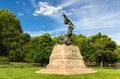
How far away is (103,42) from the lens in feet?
249

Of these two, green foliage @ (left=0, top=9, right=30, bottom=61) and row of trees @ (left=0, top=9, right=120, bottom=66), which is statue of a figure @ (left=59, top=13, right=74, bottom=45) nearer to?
row of trees @ (left=0, top=9, right=120, bottom=66)

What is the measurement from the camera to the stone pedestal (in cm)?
3111

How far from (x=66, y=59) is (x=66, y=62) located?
0.53 m

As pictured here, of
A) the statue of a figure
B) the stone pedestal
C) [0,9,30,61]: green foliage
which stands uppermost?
[0,9,30,61]: green foliage

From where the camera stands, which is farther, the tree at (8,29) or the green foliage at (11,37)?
the tree at (8,29)

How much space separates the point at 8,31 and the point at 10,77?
5081 centimetres

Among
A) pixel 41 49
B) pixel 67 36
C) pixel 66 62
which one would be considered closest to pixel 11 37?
pixel 41 49

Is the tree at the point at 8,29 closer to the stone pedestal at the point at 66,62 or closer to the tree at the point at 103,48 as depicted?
the tree at the point at 103,48

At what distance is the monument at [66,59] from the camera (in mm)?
31266

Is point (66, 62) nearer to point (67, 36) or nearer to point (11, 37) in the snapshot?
point (67, 36)

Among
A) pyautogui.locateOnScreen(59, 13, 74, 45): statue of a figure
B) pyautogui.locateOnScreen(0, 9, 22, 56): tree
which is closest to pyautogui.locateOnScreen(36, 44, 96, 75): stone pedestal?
pyautogui.locateOnScreen(59, 13, 74, 45): statue of a figure

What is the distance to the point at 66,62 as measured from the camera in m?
31.8

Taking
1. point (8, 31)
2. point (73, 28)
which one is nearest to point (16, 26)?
point (8, 31)

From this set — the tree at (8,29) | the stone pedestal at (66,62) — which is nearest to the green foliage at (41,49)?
the tree at (8,29)
